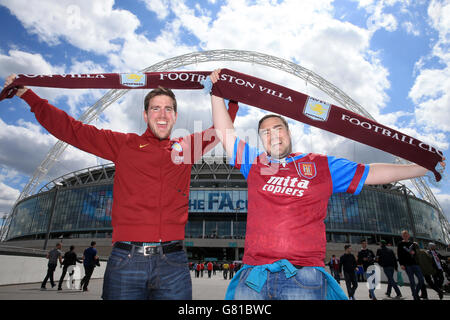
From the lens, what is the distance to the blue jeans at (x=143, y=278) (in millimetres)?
2525

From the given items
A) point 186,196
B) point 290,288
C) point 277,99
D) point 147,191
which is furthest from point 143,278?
point 277,99

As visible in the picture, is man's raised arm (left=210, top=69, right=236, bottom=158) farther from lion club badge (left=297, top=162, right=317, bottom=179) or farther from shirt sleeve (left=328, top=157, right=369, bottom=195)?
shirt sleeve (left=328, top=157, right=369, bottom=195)

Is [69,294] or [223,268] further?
[223,268]

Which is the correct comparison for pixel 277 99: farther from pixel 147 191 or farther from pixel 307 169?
pixel 147 191

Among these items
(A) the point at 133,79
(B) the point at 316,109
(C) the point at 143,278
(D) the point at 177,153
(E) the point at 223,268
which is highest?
(A) the point at 133,79

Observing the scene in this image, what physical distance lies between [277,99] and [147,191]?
93.8 inches

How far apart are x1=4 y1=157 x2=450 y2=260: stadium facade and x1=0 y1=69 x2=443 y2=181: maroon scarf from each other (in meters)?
60.0

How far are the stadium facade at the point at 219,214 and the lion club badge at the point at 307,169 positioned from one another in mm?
61517

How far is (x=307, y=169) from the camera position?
264 centimetres

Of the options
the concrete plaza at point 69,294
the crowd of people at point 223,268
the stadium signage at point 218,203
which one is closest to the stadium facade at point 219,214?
the stadium signage at point 218,203

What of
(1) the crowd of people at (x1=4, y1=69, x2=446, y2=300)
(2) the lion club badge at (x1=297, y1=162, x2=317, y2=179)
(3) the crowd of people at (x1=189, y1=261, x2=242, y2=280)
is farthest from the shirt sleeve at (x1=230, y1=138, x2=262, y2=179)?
(3) the crowd of people at (x1=189, y1=261, x2=242, y2=280)

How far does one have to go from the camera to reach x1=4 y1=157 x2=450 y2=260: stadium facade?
6525cm

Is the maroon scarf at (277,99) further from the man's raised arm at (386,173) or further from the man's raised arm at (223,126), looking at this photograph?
the man's raised arm at (386,173)
